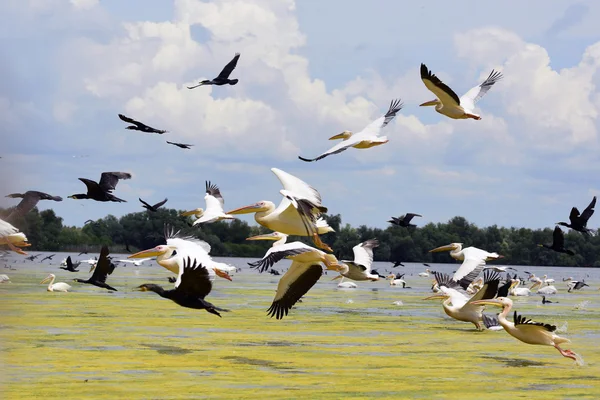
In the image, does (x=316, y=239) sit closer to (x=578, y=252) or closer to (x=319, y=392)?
(x=319, y=392)

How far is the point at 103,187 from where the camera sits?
15539mm

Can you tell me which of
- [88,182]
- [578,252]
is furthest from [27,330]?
[578,252]

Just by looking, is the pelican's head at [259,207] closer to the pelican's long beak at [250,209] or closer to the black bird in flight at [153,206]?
the pelican's long beak at [250,209]

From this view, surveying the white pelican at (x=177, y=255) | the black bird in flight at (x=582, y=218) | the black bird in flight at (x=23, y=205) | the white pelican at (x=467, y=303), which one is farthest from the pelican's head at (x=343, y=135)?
the black bird in flight at (x=23, y=205)

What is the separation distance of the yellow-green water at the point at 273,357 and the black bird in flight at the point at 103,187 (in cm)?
199

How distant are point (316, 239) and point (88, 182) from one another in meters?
6.22

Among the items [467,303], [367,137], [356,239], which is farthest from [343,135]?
[356,239]

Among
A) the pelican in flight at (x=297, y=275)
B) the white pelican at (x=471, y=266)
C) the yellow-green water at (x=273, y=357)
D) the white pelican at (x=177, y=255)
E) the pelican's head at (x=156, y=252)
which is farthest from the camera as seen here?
the white pelican at (x=471, y=266)

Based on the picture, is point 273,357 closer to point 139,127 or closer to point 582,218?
point 139,127

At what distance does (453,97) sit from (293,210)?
4.37 meters

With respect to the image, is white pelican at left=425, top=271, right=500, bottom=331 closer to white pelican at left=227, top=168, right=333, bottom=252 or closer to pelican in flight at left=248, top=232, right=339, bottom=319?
white pelican at left=227, top=168, right=333, bottom=252

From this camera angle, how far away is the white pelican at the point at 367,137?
13.7 m

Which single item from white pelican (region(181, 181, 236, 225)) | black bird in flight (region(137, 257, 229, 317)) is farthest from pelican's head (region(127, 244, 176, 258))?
white pelican (region(181, 181, 236, 225))

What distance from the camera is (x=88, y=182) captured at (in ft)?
49.6
